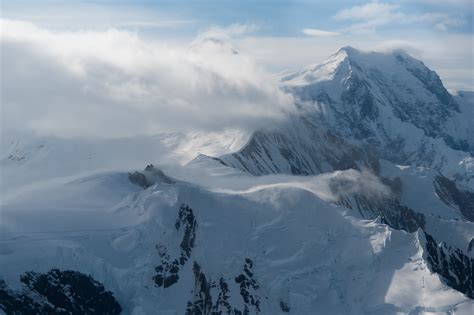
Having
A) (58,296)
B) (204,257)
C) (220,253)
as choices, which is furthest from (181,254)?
(58,296)

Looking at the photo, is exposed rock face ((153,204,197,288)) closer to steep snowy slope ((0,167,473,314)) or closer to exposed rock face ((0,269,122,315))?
steep snowy slope ((0,167,473,314))

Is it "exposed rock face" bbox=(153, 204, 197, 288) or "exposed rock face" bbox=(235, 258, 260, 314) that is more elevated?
"exposed rock face" bbox=(153, 204, 197, 288)

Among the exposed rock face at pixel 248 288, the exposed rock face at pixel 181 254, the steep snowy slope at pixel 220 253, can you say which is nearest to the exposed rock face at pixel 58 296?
the steep snowy slope at pixel 220 253

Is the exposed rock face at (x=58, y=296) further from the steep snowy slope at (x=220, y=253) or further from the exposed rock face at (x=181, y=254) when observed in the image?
the exposed rock face at (x=181, y=254)

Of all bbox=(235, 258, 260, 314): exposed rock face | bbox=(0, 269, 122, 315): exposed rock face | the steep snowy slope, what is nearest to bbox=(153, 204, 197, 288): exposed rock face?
the steep snowy slope

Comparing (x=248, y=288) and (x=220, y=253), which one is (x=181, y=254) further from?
(x=248, y=288)

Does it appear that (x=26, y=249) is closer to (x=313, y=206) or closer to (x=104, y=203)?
(x=104, y=203)
